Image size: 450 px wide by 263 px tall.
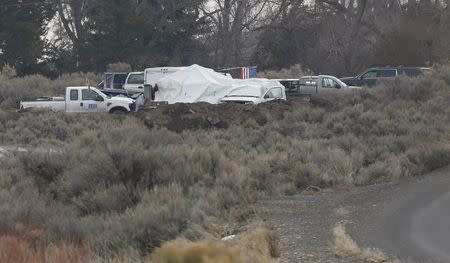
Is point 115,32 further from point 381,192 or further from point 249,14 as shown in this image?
point 381,192

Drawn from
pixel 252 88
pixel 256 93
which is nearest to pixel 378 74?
pixel 252 88

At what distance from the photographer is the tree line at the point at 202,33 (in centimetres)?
5819

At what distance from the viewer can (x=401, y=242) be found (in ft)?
29.3

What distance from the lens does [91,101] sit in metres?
35.2

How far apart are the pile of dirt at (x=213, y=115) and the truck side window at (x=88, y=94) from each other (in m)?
6.50

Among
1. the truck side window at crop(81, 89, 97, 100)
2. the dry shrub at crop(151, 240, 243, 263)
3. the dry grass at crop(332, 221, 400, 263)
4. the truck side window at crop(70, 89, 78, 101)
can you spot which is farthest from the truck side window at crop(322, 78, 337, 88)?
the dry shrub at crop(151, 240, 243, 263)

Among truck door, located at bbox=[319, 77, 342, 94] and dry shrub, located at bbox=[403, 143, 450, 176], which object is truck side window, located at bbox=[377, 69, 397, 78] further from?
dry shrub, located at bbox=[403, 143, 450, 176]

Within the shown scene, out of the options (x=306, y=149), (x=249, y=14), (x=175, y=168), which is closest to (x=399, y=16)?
(x=249, y=14)

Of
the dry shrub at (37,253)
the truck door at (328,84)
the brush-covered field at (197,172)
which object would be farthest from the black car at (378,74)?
the dry shrub at (37,253)

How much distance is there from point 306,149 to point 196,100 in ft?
63.8

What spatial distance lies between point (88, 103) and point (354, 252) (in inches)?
1110

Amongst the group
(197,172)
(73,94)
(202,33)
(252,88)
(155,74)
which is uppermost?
(202,33)

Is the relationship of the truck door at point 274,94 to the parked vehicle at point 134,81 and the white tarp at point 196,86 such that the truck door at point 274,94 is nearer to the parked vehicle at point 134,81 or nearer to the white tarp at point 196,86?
the white tarp at point 196,86

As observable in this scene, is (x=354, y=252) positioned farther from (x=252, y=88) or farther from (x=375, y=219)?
(x=252, y=88)
